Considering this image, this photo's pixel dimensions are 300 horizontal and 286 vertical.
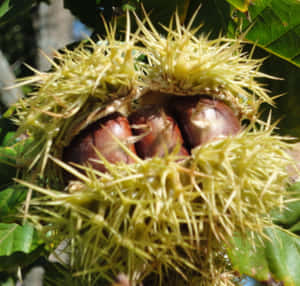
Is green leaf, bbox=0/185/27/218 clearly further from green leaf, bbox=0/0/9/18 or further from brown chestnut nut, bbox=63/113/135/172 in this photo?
green leaf, bbox=0/0/9/18

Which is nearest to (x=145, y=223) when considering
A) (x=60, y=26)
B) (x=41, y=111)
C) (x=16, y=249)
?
(x=41, y=111)

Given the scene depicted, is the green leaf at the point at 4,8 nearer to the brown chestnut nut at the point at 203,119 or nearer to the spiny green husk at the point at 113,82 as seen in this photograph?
the spiny green husk at the point at 113,82

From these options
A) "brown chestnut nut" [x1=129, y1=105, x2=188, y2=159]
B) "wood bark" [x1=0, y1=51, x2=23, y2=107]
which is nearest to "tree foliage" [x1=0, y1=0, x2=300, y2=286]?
"wood bark" [x1=0, y1=51, x2=23, y2=107]

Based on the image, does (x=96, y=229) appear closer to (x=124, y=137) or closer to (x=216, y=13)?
(x=124, y=137)

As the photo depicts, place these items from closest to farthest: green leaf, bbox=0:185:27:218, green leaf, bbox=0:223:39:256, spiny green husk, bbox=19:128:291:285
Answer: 1. spiny green husk, bbox=19:128:291:285
2. green leaf, bbox=0:223:39:256
3. green leaf, bbox=0:185:27:218

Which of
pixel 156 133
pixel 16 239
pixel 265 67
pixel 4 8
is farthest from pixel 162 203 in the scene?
pixel 4 8

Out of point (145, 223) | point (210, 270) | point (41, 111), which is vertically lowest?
point (210, 270)
